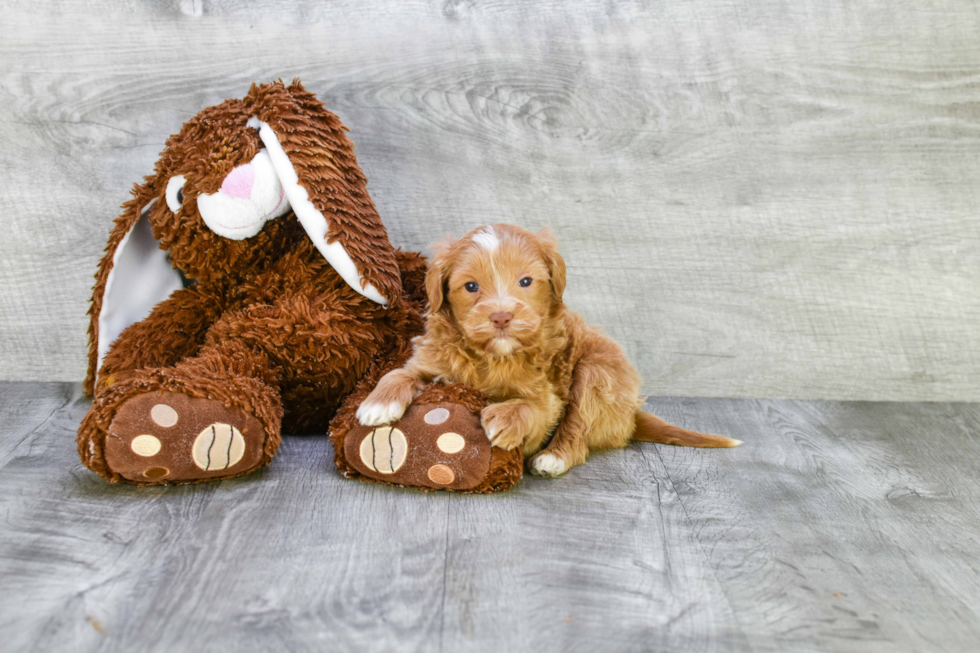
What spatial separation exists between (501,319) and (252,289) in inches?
27.4

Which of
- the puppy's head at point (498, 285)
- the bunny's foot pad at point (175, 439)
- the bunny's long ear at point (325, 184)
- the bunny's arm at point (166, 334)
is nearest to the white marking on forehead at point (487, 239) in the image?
the puppy's head at point (498, 285)

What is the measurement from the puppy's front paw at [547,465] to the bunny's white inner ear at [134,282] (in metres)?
1.07

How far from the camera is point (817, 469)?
1.82 metres

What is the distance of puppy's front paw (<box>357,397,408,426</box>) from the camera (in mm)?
1525

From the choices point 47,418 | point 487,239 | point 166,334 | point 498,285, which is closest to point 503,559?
point 498,285

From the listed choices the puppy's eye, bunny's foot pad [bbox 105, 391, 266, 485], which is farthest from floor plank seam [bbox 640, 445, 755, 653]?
the puppy's eye

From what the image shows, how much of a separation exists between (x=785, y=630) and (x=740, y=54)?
71.3 inches

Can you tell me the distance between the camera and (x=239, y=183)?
1685 mm

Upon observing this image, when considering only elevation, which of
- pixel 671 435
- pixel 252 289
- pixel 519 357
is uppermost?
pixel 252 289

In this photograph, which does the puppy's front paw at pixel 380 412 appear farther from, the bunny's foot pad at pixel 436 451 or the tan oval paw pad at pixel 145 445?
the tan oval paw pad at pixel 145 445

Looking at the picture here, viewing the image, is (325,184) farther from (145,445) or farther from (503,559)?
(503,559)

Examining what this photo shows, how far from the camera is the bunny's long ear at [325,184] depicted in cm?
167

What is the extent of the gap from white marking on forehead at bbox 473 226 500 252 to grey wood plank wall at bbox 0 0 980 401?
30.2 inches

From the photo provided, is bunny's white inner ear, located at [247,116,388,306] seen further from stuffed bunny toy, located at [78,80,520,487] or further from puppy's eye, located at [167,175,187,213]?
puppy's eye, located at [167,175,187,213]
